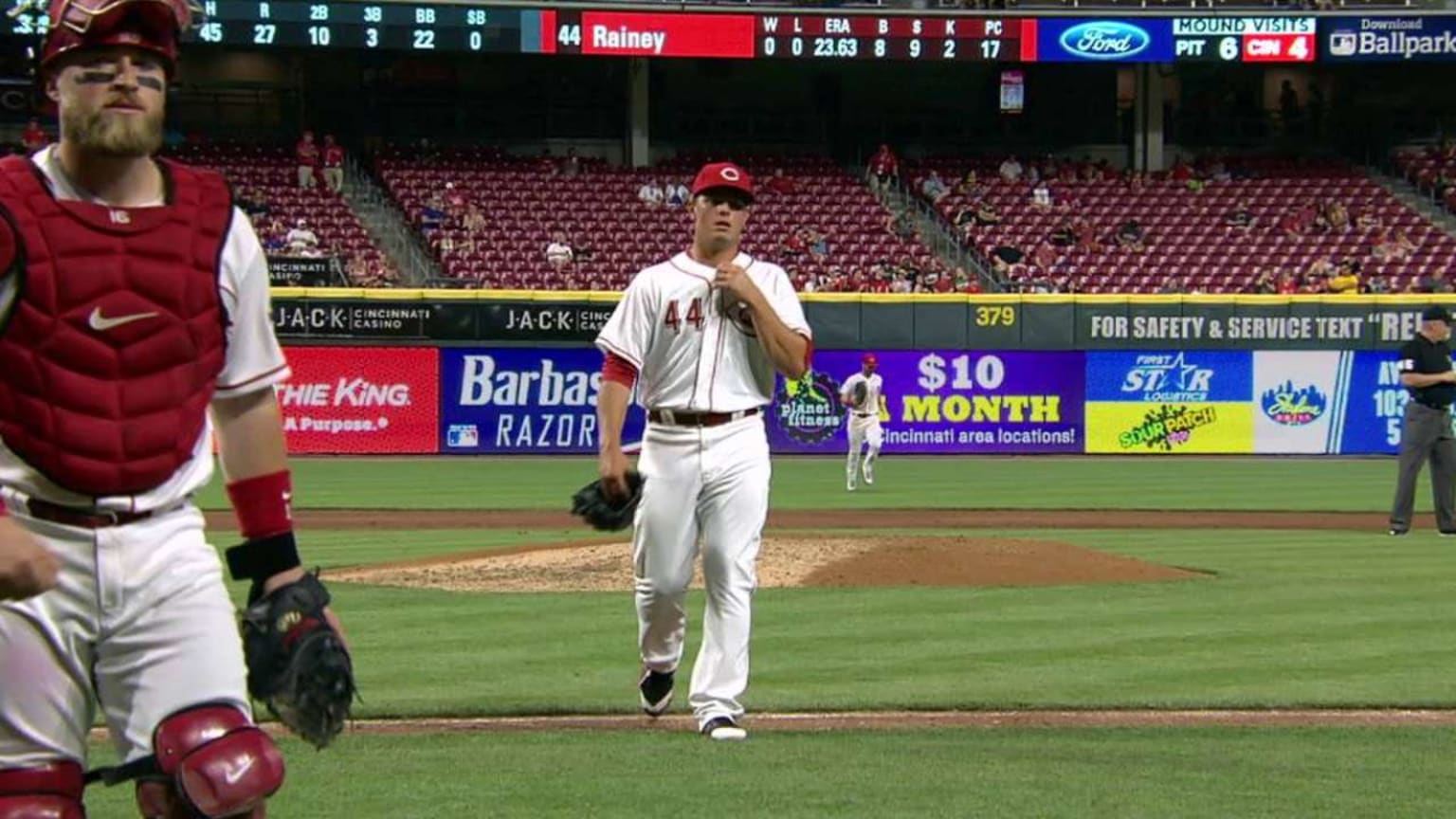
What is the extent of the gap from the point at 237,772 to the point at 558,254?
3382cm

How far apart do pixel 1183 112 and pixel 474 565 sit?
33.0m

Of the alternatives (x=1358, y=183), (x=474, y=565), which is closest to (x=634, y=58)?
(x=1358, y=183)

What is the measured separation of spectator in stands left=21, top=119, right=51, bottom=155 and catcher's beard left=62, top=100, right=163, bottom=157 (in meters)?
35.6

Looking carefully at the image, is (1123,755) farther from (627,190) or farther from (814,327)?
(627,190)

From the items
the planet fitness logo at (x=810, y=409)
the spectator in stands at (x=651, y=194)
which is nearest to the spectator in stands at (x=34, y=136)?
the spectator in stands at (x=651, y=194)

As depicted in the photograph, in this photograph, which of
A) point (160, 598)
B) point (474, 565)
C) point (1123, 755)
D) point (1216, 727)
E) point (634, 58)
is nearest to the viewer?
point (160, 598)

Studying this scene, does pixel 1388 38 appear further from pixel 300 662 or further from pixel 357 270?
pixel 300 662

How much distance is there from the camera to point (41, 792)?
3727 millimetres

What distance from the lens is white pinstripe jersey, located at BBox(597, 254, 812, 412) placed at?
25.4 ft

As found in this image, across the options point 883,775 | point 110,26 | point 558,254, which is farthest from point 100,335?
point 558,254

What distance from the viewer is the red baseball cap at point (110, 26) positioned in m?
3.83

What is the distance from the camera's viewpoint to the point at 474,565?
1488 centimetres

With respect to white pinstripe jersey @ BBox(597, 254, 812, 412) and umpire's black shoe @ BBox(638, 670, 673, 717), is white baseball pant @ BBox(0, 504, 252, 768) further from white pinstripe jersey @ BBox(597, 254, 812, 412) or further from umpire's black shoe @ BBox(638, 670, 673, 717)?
umpire's black shoe @ BBox(638, 670, 673, 717)

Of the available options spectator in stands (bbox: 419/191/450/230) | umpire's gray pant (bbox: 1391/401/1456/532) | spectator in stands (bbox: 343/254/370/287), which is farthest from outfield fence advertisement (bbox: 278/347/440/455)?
umpire's gray pant (bbox: 1391/401/1456/532)
